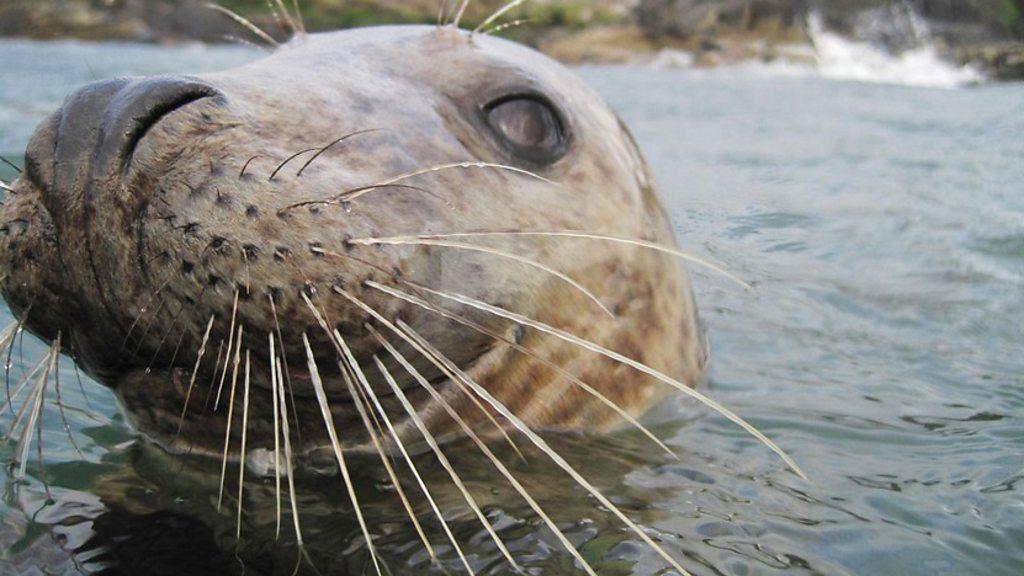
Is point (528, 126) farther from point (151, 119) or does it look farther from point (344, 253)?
point (151, 119)

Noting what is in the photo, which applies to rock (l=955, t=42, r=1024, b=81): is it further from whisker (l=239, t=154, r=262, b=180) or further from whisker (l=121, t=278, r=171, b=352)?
whisker (l=121, t=278, r=171, b=352)

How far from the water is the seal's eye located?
67cm

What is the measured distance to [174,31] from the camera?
2906 cm

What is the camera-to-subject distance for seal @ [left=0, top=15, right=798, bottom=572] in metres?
1.95

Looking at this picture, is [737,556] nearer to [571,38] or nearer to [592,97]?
[592,97]

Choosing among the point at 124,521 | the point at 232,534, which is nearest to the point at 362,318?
the point at 232,534

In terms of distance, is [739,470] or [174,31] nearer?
[739,470]

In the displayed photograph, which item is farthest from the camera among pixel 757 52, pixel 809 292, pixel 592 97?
pixel 757 52

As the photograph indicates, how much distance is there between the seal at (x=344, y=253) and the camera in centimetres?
195

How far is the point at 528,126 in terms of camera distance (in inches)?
108

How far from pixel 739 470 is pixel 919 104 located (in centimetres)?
1109

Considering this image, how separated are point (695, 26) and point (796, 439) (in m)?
27.2

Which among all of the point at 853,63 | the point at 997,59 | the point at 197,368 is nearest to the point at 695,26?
the point at 853,63

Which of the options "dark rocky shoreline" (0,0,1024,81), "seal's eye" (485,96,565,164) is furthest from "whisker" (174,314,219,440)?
"dark rocky shoreline" (0,0,1024,81)
